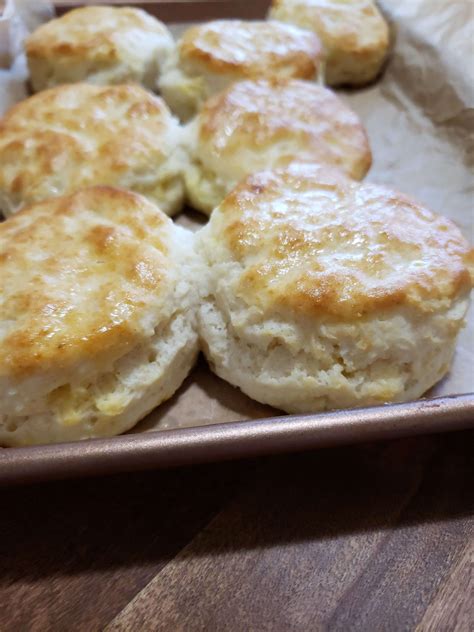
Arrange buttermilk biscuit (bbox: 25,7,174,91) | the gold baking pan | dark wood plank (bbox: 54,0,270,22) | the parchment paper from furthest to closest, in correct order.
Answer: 1. dark wood plank (bbox: 54,0,270,22)
2. buttermilk biscuit (bbox: 25,7,174,91)
3. the parchment paper
4. the gold baking pan

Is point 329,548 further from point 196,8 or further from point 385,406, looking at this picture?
point 196,8

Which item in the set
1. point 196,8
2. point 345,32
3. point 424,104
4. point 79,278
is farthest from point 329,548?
point 196,8

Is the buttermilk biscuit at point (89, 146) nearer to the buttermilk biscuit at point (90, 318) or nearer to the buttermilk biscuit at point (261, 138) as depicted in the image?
the buttermilk biscuit at point (261, 138)

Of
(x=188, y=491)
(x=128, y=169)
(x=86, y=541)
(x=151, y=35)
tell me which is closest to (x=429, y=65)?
(x=151, y=35)

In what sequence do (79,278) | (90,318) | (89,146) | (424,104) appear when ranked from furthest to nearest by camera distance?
(424,104) → (89,146) → (79,278) → (90,318)

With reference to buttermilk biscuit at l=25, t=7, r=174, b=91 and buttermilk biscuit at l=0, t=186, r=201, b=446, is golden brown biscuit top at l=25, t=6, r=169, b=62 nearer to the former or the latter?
buttermilk biscuit at l=25, t=7, r=174, b=91

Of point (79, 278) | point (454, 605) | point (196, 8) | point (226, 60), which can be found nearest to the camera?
point (454, 605)

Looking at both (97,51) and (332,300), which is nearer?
(332,300)

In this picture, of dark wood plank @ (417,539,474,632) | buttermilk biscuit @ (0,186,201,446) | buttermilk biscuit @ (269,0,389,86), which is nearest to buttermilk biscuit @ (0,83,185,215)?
buttermilk biscuit @ (0,186,201,446)
